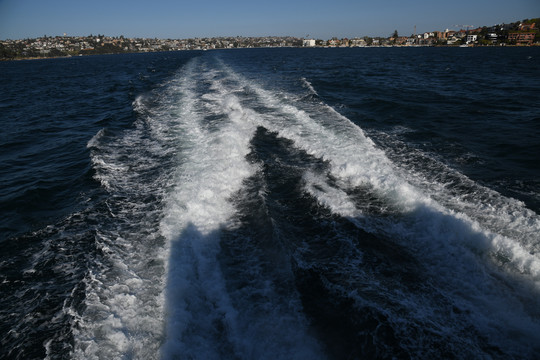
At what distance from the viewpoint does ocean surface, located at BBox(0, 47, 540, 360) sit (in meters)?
4.14

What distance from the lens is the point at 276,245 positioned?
19.7ft

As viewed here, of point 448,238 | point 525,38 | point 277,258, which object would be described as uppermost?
point 525,38

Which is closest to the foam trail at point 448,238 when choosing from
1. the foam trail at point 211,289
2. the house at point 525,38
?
the foam trail at point 211,289

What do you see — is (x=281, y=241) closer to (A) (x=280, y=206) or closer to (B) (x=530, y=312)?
(A) (x=280, y=206)

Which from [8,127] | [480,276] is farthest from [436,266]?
[8,127]

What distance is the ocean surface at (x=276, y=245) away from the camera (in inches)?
163

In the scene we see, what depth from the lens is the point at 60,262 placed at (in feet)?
19.4

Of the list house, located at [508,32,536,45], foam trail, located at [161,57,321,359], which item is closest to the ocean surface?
foam trail, located at [161,57,321,359]

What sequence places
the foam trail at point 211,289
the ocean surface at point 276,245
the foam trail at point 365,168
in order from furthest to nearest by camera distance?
the foam trail at point 365,168 → the ocean surface at point 276,245 → the foam trail at point 211,289

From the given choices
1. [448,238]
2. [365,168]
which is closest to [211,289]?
[448,238]

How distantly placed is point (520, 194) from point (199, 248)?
855cm

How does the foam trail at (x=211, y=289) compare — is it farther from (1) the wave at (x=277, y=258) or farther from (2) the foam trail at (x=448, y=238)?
(2) the foam trail at (x=448, y=238)

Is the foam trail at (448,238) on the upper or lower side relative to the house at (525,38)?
lower

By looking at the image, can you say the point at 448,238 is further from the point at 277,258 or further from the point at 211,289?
the point at 211,289
